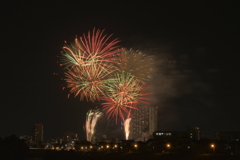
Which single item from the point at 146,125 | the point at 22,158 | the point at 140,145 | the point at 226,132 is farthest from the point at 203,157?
the point at 146,125

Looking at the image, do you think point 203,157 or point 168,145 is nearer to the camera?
point 203,157

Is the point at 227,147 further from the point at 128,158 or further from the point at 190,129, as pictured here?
the point at 190,129

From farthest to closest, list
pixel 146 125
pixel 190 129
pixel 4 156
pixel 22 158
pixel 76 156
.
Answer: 1. pixel 146 125
2. pixel 190 129
3. pixel 76 156
4. pixel 22 158
5. pixel 4 156

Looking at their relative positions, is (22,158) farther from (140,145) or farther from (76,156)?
(140,145)

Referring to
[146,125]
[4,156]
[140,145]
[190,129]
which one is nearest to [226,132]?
[190,129]

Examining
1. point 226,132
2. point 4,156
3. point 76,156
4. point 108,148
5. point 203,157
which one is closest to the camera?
point 203,157

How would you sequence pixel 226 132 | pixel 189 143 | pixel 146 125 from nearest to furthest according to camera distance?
pixel 189 143
pixel 226 132
pixel 146 125

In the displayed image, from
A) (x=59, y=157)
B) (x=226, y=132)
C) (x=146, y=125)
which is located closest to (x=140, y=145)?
(x=59, y=157)

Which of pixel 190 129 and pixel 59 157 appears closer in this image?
pixel 59 157

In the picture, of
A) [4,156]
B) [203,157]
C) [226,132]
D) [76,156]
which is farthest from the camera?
[226,132]
